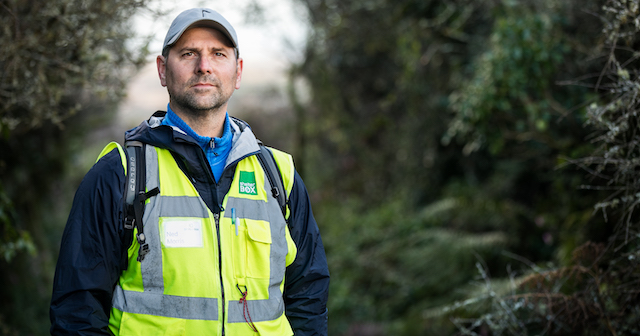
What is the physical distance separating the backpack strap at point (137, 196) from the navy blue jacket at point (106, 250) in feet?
0.09

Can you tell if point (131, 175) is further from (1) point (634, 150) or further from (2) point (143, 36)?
(1) point (634, 150)

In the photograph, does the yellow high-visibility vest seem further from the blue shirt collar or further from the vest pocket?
the blue shirt collar

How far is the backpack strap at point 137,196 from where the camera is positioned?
1895mm

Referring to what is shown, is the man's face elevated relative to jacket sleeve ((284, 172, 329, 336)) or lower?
elevated

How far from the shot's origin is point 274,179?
2252 mm

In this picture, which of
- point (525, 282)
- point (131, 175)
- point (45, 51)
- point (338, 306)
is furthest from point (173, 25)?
point (338, 306)

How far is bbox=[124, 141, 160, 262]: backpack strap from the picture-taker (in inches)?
74.6

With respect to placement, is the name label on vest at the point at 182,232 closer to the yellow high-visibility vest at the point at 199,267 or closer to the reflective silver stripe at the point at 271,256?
the yellow high-visibility vest at the point at 199,267

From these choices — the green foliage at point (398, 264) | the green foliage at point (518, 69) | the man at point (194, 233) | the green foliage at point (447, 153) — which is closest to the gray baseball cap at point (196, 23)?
the man at point (194, 233)

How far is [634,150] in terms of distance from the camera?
2.88 metres

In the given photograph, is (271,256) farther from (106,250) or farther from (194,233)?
(106,250)

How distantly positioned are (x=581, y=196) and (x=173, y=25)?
14.5 ft

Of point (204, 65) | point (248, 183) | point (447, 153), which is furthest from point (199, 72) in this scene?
point (447, 153)

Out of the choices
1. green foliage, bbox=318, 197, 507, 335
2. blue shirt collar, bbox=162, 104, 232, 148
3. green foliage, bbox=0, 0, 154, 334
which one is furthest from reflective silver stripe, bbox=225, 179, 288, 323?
green foliage, bbox=318, 197, 507, 335
